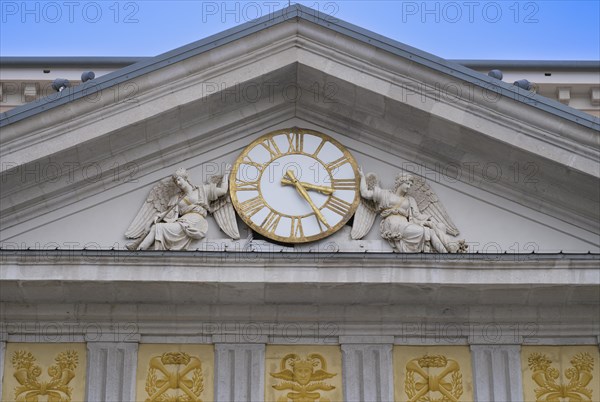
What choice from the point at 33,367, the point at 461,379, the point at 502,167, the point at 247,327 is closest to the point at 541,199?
the point at 502,167

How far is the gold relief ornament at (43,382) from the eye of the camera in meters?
16.0

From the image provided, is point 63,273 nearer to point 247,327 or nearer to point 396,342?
point 247,327

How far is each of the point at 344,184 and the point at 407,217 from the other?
74 cm

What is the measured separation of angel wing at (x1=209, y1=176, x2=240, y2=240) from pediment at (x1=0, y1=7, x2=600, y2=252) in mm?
103

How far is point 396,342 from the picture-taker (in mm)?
16328

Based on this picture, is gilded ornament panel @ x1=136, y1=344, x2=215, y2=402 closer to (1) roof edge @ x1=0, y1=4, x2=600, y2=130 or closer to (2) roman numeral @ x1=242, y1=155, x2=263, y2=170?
(2) roman numeral @ x1=242, y1=155, x2=263, y2=170

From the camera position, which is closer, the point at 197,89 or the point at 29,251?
the point at 29,251

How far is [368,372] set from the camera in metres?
16.2

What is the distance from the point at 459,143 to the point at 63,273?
4.29 metres

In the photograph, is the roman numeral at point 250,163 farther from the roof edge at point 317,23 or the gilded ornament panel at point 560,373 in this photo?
the gilded ornament panel at point 560,373

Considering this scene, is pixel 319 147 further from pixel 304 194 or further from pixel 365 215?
pixel 365 215

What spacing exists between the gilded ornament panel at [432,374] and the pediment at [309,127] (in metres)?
1.12

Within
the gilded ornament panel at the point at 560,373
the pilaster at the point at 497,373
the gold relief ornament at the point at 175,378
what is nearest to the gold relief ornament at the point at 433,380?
the pilaster at the point at 497,373

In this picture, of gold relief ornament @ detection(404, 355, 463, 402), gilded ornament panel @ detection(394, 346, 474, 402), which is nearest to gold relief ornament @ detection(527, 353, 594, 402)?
gilded ornament panel @ detection(394, 346, 474, 402)
